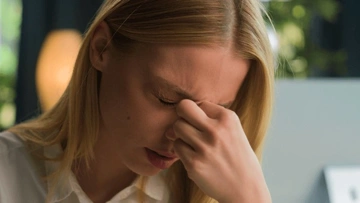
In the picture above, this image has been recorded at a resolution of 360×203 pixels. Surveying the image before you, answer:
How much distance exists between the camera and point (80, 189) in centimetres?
127

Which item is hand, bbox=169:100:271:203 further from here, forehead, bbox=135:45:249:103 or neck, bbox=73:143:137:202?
neck, bbox=73:143:137:202

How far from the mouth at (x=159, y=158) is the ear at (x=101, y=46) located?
17 centimetres

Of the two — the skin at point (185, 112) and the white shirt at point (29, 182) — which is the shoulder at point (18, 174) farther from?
the skin at point (185, 112)

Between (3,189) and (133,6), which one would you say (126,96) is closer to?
(133,6)

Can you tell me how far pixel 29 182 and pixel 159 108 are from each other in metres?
0.32

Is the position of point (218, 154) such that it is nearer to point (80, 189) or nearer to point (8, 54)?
point (80, 189)

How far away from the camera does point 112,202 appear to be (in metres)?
1.28

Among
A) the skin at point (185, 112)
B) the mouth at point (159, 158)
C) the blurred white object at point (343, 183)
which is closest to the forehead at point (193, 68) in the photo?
the skin at point (185, 112)

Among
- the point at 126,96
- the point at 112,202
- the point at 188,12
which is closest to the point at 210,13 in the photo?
the point at 188,12

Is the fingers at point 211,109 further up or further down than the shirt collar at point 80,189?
further up

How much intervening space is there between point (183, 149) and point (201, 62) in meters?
0.15

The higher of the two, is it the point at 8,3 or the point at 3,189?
the point at 3,189

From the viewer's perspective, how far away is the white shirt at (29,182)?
4.07 feet

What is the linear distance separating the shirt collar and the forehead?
0.28m
